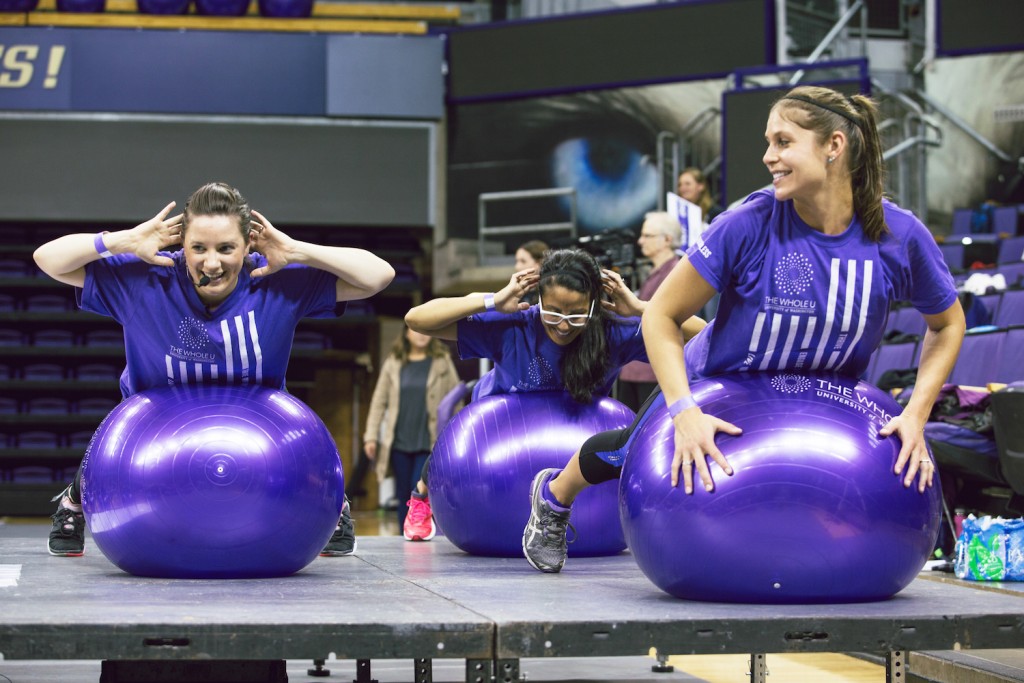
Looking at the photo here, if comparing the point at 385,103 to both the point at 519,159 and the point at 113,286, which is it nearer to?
the point at 519,159

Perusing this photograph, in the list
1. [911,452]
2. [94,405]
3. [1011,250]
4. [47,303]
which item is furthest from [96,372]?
[911,452]

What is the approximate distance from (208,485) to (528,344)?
4.26 ft

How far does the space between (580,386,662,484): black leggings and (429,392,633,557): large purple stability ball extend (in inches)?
19.6

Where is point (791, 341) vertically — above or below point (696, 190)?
below

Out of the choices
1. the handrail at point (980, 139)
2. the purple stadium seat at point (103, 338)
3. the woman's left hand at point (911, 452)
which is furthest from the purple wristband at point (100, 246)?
the handrail at point (980, 139)

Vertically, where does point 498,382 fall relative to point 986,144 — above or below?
below

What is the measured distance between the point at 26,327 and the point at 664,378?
989cm

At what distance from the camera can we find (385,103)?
37.3 feet

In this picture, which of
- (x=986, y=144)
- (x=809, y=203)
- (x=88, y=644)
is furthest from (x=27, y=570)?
(x=986, y=144)

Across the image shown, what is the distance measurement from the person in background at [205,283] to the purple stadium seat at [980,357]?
11.2 feet

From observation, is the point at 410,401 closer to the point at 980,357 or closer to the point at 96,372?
the point at 980,357

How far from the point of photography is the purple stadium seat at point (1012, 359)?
5387mm

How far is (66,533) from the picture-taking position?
3727mm

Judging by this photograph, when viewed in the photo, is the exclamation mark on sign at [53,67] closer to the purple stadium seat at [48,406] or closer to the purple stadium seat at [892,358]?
the purple stadium seat at [48,406]
